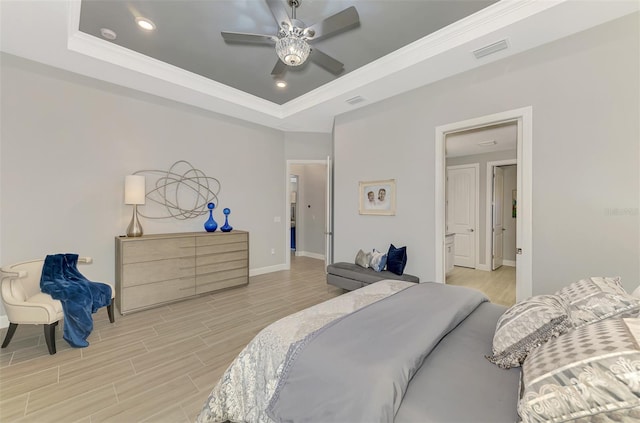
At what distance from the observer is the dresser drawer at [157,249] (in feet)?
10.8

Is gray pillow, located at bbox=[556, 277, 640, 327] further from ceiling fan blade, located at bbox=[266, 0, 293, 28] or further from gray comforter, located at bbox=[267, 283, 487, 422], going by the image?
ceiling fan blade, located at bbox=[266, 0, 293, 28]

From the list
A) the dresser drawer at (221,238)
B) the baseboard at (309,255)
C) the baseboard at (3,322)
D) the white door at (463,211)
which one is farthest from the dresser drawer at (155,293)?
the white door at (463,211)

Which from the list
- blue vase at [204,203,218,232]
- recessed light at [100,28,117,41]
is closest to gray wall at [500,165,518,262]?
blue vase at [204,203,218,232]

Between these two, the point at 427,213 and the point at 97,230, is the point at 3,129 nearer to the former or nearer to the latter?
the point at 97,230

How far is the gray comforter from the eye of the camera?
3.34 ft

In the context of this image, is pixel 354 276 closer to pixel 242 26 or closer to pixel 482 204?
pixel 242 26

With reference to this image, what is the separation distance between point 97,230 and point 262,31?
10.5ft

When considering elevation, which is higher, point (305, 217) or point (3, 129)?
point (3, 129)

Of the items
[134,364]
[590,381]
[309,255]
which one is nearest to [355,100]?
[590,381]

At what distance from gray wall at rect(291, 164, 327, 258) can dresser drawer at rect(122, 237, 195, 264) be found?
3.76 metres

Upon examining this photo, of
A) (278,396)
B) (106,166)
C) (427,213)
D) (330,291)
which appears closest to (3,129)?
(106,166)

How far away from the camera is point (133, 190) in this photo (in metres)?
3.45

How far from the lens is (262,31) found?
2.76 m

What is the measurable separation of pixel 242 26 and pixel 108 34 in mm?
1406
